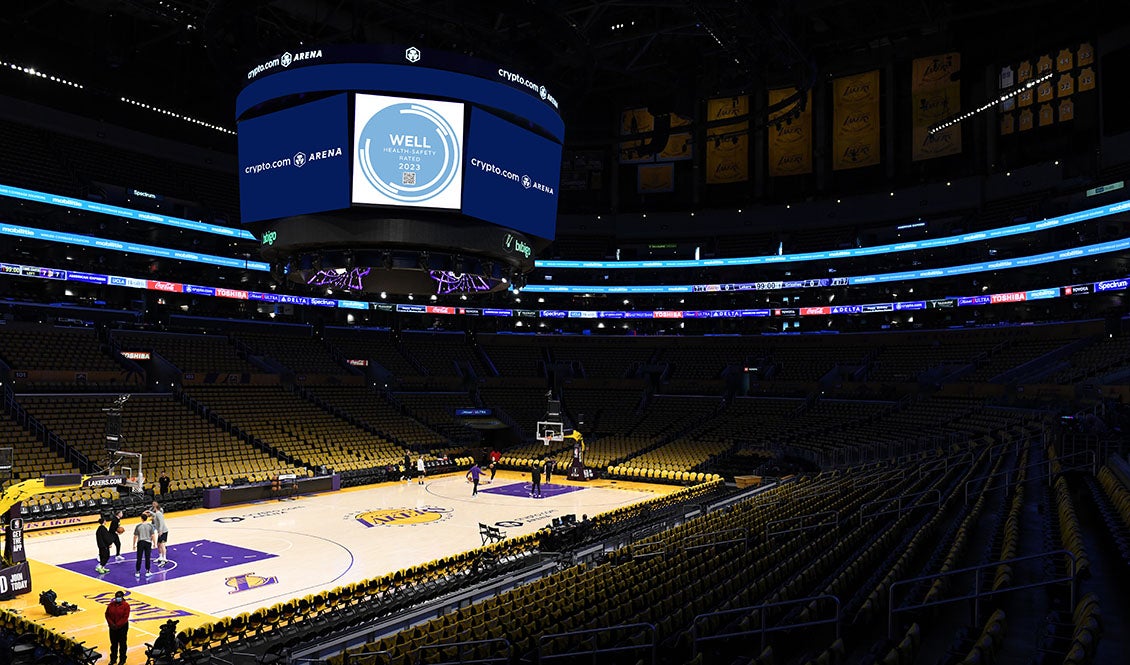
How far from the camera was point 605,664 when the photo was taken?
9.74 metres

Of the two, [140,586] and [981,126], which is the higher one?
[981,126]

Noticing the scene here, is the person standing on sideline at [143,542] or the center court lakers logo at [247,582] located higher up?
the person standing on sideline at [143,542]

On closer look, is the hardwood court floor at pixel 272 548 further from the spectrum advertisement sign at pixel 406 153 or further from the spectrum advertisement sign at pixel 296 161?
the spectrum advertisement sign at pixel 406 153

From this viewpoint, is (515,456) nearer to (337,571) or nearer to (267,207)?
(337,571)

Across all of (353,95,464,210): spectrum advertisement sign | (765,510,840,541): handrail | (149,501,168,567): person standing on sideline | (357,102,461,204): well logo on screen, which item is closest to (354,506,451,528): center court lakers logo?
(149,501,168,567): person standing on sideline

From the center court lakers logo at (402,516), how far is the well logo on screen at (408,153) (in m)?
13.5

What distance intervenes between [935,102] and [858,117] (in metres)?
4.57

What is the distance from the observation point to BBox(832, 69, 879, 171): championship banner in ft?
158

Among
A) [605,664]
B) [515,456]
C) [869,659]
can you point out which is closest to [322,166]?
[605,664]

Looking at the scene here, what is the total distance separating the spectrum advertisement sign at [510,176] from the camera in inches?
721

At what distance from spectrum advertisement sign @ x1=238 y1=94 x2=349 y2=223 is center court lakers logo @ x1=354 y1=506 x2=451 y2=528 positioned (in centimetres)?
1244

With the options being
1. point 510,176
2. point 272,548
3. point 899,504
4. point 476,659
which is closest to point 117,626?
point 476,659

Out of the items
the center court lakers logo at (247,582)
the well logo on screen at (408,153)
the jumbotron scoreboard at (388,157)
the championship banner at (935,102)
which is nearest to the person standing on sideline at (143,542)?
the center court lakers logo at (247,582)

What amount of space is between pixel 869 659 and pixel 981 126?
47289mm
